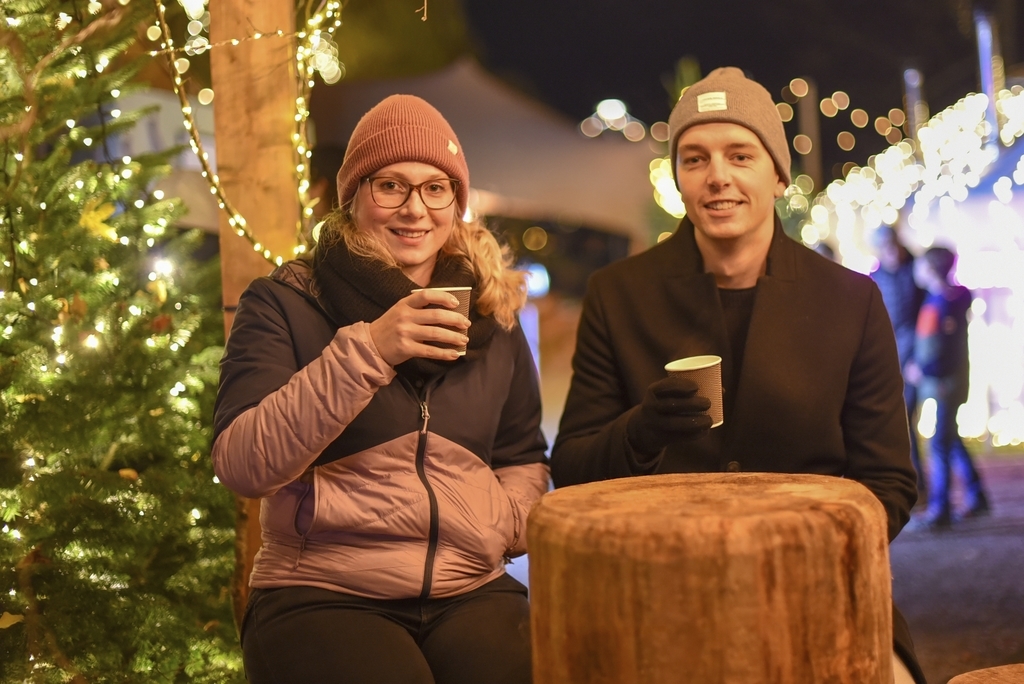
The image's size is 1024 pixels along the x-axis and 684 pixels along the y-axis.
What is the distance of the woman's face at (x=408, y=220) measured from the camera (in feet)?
8.66

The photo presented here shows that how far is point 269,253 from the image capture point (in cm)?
319

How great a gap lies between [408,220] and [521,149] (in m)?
10.2

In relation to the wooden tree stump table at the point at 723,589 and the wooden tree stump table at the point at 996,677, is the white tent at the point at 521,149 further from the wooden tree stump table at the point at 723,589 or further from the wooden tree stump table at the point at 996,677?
the wooden tree stump table at the point at 996,677

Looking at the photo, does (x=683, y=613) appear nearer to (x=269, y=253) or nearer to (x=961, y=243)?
(x=269, y=253)

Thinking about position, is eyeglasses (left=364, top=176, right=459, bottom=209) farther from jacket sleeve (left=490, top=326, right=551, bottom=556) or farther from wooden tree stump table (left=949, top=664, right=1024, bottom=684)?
wooden tree stump table (left=949, top=664, right=1024, bottom=684)

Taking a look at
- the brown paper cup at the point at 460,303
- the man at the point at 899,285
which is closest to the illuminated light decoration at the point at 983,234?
the man at the point at 899,285

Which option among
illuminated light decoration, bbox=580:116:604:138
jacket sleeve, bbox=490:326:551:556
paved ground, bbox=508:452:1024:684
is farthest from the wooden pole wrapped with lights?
illuminated light decoration, bbox=580:116:604:138

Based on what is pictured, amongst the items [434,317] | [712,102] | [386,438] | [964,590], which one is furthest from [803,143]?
[434,317]

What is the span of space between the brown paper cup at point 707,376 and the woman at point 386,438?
486 mm

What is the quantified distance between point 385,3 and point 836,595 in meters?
5.17

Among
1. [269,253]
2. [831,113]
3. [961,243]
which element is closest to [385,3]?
[269,253]

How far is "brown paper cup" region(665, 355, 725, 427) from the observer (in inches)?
89.7

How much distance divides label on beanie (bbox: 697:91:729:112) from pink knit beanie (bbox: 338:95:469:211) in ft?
2.20

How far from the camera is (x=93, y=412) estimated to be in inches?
134
